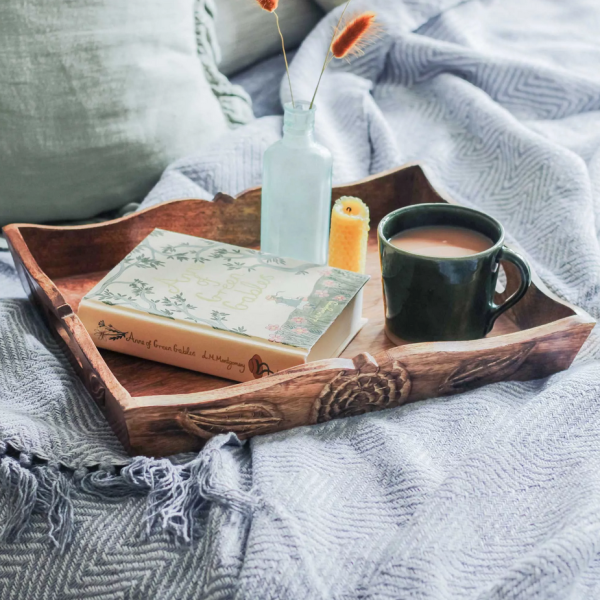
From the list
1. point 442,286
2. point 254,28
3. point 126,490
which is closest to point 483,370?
point 442,286

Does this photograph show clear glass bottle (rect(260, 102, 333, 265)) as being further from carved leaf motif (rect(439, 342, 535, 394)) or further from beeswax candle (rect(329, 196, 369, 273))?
carved leaf motif (rect(439, 342, 535, 394))

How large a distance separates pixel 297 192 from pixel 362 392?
Answer: 24cm

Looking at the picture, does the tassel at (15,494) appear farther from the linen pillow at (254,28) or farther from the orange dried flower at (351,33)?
the linen pillow at (254,28)

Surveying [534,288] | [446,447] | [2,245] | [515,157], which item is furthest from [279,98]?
[446,447]

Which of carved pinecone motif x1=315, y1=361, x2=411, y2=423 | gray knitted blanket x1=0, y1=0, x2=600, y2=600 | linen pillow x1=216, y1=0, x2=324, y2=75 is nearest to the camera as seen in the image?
gray knitted blanket x1=0, y1=0, x2=600, y2=600

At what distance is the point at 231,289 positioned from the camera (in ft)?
2.22

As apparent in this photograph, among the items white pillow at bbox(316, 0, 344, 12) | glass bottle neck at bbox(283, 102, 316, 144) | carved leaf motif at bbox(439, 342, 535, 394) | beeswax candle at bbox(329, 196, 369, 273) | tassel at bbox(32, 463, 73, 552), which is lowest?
tassel at bbox(32, 463, 73, 552)

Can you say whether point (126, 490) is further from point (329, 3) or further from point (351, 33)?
point (329, 3)

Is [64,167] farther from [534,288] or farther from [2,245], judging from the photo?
[534,288]

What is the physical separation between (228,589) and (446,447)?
0.21m

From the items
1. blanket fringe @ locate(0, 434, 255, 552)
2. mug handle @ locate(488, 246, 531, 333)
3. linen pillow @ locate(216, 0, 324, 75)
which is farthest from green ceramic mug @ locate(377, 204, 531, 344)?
linen pillow @ locate(216, 0, 324, 75)

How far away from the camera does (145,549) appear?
51 centimetres

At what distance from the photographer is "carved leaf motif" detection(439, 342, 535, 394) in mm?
642

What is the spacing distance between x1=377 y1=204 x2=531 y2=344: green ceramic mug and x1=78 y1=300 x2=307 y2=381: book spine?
126mm
